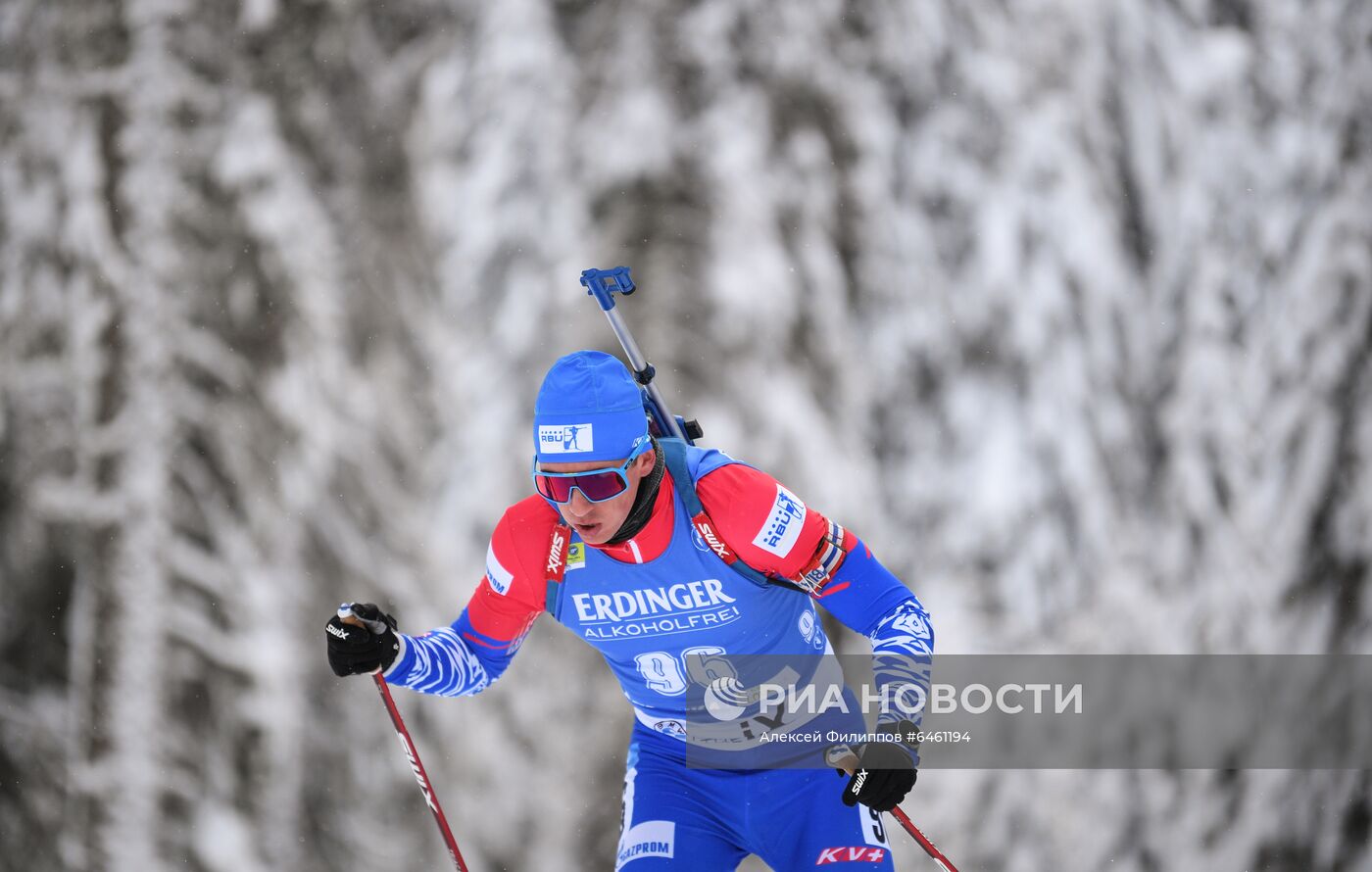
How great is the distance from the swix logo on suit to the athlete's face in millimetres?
203

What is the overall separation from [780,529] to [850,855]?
0.70 meters

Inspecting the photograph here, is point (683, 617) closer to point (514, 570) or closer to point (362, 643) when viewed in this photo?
point (514, 570)

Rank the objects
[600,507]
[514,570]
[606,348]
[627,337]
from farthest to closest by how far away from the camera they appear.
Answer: [606,348], [627,337], [514,570], [600,507]

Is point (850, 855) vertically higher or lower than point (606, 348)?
lower

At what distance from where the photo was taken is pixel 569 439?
1.96m

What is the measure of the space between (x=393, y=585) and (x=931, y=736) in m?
2.25

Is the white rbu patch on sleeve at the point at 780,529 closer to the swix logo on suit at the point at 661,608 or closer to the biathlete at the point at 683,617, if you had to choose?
the biathlete at the point at 683,617

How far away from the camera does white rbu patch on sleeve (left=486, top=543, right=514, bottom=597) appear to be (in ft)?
7.30

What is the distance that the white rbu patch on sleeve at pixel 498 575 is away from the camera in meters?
2.23

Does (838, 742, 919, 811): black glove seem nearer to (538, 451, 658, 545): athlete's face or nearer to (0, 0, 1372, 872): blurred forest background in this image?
(538, 451, 658, 545): athlete's face

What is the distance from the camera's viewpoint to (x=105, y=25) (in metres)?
4.07

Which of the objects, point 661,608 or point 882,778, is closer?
point 882,778

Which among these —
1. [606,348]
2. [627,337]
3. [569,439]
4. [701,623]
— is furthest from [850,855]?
[606,348]

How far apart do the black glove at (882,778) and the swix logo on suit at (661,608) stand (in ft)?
1.46
